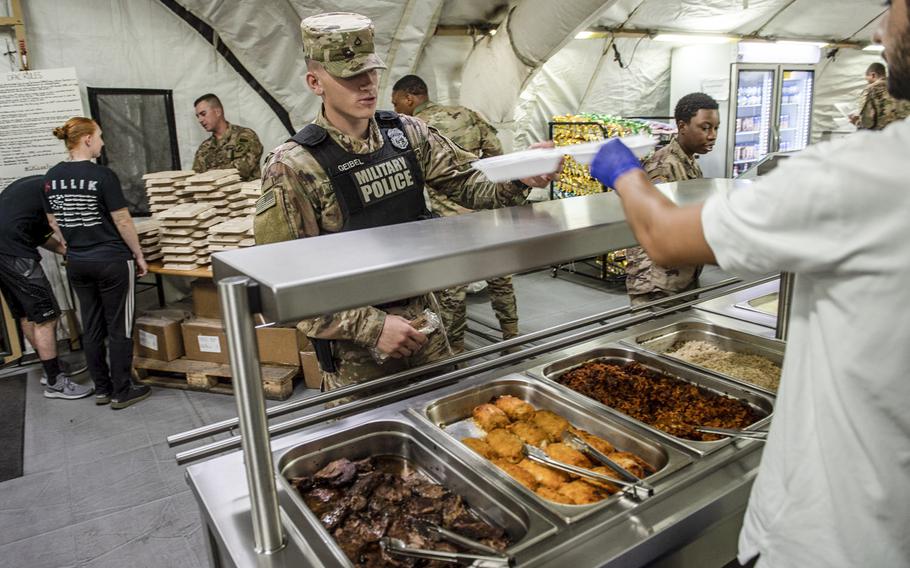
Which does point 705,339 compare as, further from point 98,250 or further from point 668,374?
point 98,250

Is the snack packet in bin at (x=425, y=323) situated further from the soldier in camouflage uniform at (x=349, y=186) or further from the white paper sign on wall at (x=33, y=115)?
the white paper sign on wall at (x=33, y=115)

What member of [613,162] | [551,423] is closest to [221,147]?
[551,423]

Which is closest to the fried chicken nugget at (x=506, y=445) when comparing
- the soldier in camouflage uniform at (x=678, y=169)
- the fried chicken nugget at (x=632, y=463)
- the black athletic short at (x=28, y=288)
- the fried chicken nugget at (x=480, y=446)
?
the fried chicken nugget at (x=480, y=446)

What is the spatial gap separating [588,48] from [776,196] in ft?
22.8

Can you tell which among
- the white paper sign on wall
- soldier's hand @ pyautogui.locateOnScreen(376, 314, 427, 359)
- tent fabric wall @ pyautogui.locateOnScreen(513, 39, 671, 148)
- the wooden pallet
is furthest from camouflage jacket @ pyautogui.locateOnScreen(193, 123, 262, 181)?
soldier's hand @ pyautogui.locateOnScreen(376, 314, 427, 359)

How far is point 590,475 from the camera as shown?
1315 millimetres

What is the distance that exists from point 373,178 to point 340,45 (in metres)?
0.46

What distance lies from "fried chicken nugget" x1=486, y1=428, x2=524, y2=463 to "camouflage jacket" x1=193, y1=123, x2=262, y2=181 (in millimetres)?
4499

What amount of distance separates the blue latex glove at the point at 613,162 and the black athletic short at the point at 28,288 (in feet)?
15.0

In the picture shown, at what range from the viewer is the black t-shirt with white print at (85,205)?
3.90 m

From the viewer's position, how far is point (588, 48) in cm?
709

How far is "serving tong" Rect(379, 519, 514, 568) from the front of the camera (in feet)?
3.44

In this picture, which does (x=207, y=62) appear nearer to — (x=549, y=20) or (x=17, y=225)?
(x=17, y=225)

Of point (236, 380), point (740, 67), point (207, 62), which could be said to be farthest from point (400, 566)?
point (740, 67)
